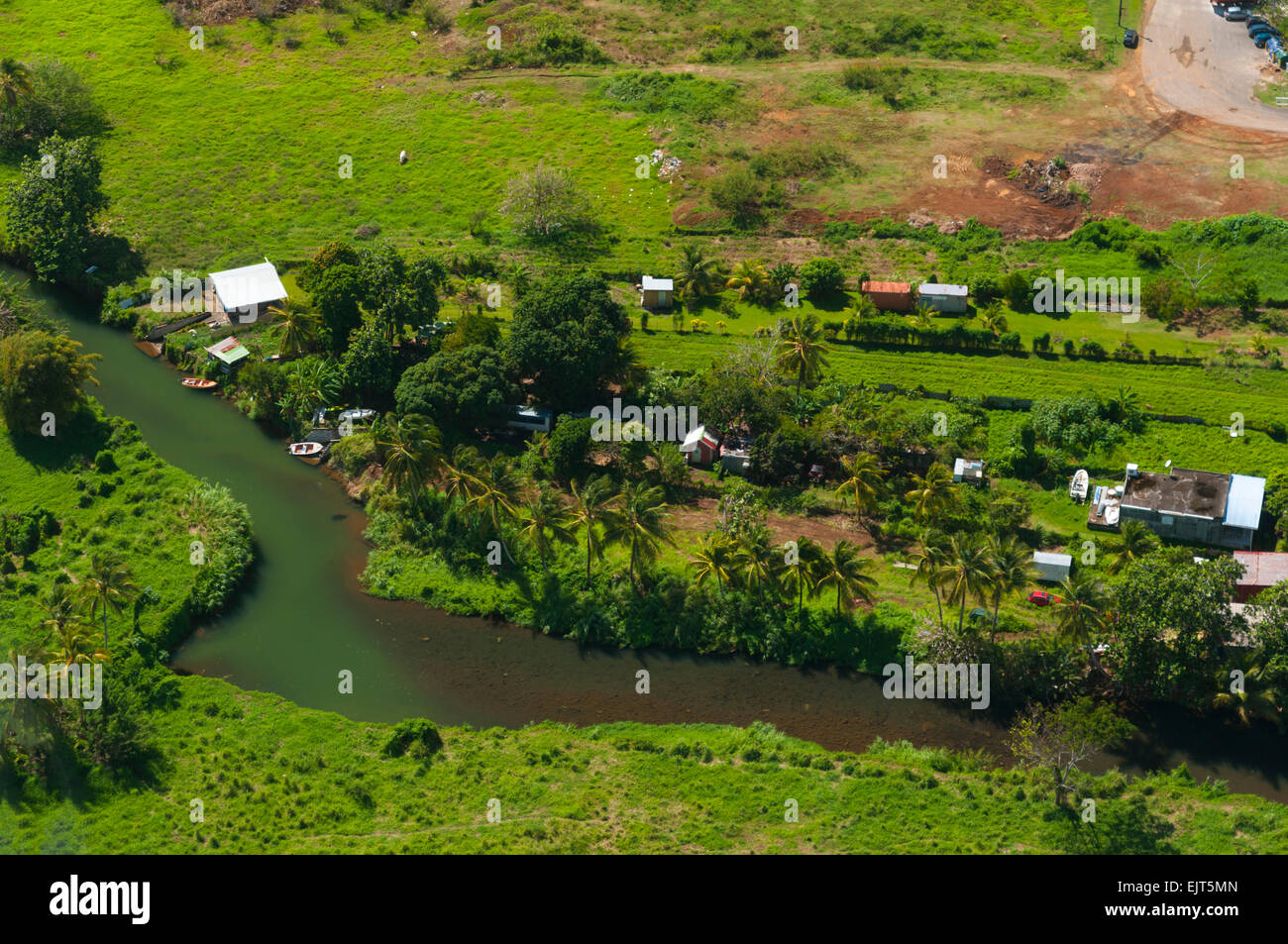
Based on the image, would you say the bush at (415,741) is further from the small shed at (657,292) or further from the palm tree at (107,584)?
the small shed at (657,292)

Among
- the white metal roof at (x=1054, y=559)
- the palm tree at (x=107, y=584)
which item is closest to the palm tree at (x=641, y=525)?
the white metal roof at (x=1054, y=559)

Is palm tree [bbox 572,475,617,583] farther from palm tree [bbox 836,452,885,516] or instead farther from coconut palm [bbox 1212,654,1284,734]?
coconut palm [bbox 1212,654,1284,734]

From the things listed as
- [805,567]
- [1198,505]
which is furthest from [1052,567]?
[805,567]

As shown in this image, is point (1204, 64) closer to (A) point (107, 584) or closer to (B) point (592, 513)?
(B) point (592, 513)

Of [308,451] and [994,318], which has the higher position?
[994,318]

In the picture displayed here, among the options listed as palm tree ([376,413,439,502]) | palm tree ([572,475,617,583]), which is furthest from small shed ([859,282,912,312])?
palm tree ([376,413,439,502])
